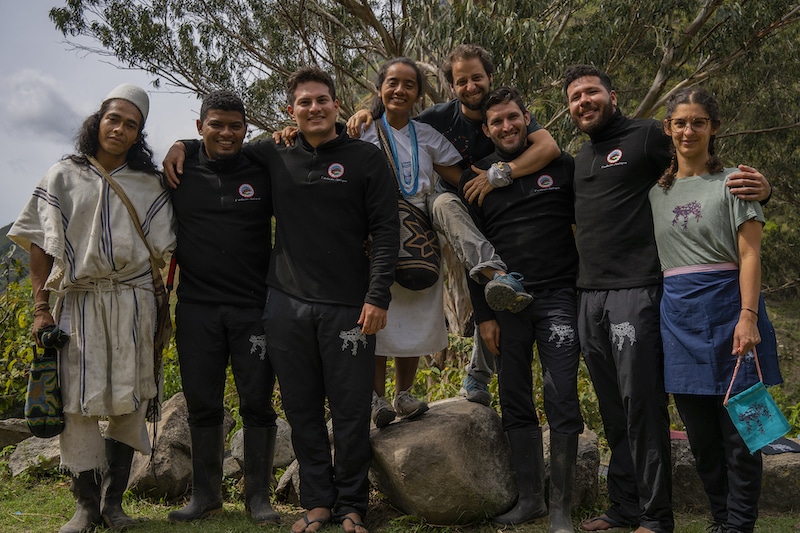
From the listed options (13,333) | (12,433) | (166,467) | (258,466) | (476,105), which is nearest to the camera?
(258,466)

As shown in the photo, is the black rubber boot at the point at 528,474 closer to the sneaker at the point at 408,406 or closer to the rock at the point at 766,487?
the sneaker at the point at 408,406

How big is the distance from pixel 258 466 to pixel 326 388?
639mm

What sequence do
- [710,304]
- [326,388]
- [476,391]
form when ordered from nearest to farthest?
[710,304]
[326,388]
[476,391]

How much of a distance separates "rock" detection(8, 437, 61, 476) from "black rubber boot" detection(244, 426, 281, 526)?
1.98m

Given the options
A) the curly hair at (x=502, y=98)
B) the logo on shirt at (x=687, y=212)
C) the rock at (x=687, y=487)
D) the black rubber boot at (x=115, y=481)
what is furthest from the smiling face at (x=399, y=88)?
the rock at (x=687, y=487)

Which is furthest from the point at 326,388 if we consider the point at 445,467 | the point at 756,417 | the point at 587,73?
the point at 587,73

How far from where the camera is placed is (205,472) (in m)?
Result: 4.01

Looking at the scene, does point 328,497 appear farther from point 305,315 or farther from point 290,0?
point 290,0

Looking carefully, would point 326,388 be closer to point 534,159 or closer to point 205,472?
point 205,472

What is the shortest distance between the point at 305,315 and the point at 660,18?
7937 millimetres

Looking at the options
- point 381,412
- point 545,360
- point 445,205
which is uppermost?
point 445,205

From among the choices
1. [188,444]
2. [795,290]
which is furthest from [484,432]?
[795,290]

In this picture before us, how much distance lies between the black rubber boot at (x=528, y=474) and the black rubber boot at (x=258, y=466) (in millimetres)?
1250

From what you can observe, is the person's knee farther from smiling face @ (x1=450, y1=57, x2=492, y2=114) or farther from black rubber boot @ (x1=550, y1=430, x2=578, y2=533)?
black rubber boot @ (x1=550, y1=430, x2=578, y2=533)
